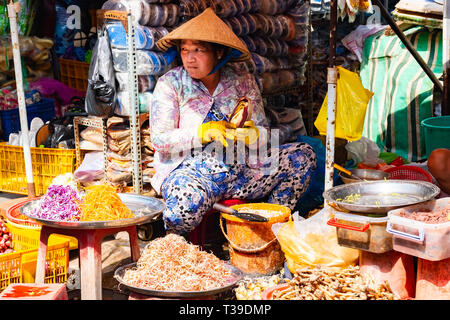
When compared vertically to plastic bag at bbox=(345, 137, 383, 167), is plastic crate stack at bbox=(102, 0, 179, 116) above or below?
above

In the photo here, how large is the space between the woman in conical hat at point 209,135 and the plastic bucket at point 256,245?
0.96 ft

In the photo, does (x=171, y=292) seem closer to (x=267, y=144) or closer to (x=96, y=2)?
(x=267, y=144)

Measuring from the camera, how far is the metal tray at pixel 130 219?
347 cm

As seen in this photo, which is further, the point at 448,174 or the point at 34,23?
the point at 34,23

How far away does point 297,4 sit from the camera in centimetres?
688

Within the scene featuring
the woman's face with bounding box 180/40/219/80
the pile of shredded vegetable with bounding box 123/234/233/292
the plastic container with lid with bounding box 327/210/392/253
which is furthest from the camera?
the woman's face with bounding box 180/40/219/80

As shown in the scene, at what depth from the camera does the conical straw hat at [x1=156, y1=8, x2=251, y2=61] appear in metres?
4.36

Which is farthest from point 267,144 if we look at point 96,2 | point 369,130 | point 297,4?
point 96,2

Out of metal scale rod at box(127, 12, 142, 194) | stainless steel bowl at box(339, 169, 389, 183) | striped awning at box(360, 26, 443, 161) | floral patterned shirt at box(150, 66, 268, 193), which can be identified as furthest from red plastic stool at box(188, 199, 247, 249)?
striped awning at box(360, 26, 443, 161)

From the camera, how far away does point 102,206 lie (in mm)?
3607

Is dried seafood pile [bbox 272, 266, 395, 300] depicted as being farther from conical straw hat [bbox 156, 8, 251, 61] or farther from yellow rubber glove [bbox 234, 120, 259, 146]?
conical straw hat [bbox 156, 8, 251, 61]

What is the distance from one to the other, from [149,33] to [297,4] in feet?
8.56

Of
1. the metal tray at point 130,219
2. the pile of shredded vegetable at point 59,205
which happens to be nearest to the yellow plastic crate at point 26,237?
the metal tray at point 130,219

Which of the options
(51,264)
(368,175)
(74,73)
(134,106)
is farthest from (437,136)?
(74,73)
